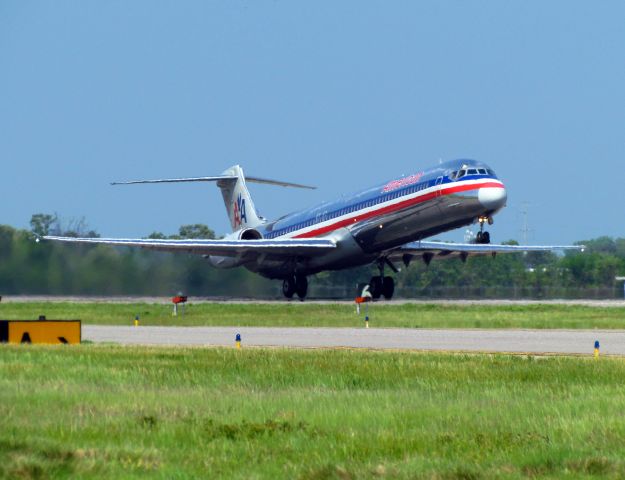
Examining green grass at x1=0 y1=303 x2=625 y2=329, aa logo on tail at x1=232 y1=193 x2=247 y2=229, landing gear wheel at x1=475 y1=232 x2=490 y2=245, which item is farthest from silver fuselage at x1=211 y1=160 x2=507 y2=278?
aa logo on tail at x1=232 y1=193 x2=247 y2=229

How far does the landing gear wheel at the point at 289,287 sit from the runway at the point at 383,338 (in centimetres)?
2569

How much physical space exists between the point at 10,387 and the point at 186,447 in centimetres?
620

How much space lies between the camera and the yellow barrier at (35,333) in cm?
3008

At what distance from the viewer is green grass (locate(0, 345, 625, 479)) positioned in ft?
39.5

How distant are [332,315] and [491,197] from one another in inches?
425

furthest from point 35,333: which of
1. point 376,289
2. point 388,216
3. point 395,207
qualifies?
point 376,289

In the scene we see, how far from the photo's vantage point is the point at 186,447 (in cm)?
1327

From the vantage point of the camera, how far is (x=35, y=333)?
3012 cm

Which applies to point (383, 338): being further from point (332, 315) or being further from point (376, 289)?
point (376, 289)

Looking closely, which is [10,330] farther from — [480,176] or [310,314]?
[480,176]

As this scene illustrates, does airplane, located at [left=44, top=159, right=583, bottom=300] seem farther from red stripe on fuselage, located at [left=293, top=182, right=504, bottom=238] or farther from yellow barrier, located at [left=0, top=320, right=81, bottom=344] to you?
yellow barrier, located at [left=0, top=320, right=81, bottom=344]

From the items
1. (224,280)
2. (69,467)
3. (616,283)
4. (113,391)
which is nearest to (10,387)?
(113,391)

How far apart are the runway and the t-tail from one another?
111 ft

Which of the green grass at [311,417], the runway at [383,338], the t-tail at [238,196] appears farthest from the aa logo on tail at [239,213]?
the green grass at [311,417]
